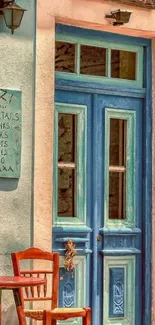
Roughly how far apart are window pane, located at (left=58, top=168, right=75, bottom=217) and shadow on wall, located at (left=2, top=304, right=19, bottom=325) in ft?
3.55

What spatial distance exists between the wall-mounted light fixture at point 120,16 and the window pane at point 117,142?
37.8 inches

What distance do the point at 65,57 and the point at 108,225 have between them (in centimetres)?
164

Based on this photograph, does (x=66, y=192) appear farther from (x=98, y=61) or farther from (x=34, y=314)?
(x=34, y=314)

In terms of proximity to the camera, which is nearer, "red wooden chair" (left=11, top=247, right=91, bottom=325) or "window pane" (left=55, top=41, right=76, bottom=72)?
"red wooden chair" (left=11, top=247, right=91, bottom=325)

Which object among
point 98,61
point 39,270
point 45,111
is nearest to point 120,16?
point 98,61

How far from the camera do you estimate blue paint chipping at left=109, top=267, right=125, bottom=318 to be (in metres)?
10.8

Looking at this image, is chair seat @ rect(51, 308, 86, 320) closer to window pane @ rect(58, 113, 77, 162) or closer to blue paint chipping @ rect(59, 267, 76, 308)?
blue paint chipping @ rect(59, 267, 76, 308)

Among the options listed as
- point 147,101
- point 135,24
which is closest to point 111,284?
point 147,101

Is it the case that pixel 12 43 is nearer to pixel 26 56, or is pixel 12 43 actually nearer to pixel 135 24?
pixel 26 56

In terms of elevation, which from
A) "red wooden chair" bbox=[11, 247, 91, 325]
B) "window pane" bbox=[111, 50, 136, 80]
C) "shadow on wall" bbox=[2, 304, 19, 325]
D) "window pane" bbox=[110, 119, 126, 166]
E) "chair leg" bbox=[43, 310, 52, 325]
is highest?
"window pane" bbox=[111, 50, 136, 80]

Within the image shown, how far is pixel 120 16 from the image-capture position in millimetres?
10672

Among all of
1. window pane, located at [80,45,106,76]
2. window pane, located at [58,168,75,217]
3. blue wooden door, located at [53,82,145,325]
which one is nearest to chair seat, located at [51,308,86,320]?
blue wooden door, located at [53,82,145,325]

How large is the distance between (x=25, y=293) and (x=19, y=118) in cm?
153

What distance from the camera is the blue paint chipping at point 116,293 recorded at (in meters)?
10.8
